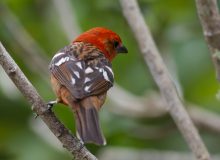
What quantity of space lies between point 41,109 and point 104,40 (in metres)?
1.72

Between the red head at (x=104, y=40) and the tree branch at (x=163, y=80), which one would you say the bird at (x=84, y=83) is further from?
the tree branch at (x=163, y=80)

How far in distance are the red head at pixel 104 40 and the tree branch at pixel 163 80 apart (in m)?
0.67

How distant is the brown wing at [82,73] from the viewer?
4789mm

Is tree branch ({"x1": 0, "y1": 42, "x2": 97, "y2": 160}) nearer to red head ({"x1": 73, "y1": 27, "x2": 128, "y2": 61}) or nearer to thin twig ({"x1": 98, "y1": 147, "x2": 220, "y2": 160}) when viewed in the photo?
red head ({"x1": 73, "y1": 27, "x2": 128, "y2": 61})

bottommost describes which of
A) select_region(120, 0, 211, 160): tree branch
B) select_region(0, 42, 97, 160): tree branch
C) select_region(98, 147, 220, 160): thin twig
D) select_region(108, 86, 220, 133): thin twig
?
select_region(98, 147, 220, 160): thin twig

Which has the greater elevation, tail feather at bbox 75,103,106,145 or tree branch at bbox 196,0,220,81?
tree branch at bbox 196,0,220,81

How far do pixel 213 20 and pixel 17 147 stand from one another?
3205 millimetres

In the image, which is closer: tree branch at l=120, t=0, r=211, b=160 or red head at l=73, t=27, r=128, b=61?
tree branch at l=120, t=0, r=211, b=160

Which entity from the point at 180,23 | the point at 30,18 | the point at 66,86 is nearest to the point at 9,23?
the point at 30,18

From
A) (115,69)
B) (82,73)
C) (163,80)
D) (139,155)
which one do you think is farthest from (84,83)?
(115,69)

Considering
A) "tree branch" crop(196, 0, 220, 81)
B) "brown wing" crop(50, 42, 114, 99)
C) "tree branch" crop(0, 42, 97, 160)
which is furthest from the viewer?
"brown wing" crop(50, 42, 114, 99)

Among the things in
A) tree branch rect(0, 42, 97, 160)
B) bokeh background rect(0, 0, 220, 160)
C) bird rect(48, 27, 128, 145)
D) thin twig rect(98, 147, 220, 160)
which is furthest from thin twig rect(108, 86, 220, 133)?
tree branch rect(0, 42, 97, 160)

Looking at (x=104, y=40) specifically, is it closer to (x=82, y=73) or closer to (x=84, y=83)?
(x=82, y=73)

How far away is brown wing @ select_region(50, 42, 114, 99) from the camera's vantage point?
4789 millimetres
